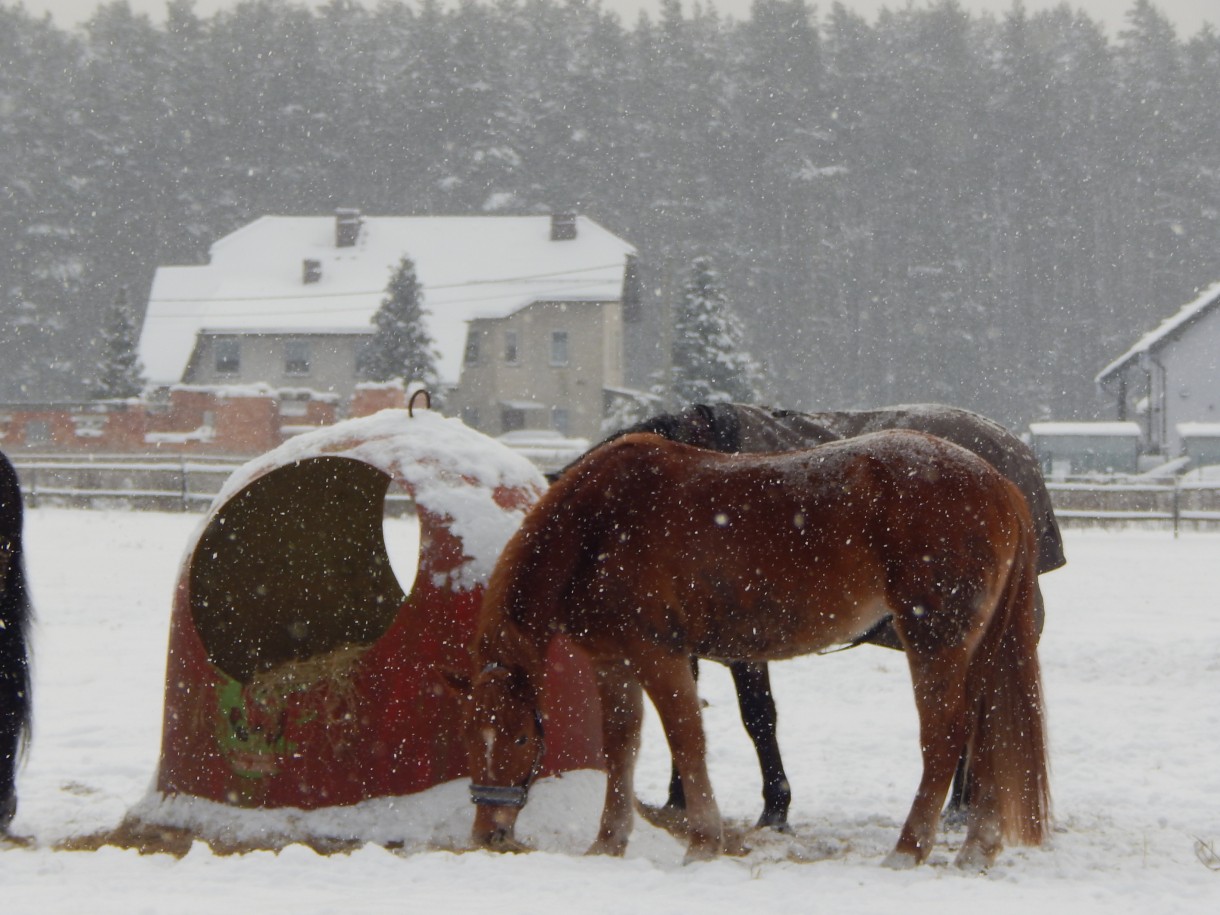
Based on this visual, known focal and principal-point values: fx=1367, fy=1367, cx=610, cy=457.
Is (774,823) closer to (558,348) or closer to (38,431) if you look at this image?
(38,431)

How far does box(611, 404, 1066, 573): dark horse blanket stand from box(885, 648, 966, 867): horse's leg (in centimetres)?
134

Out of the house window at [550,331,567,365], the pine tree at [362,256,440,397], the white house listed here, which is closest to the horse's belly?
the pine tree at [362,256,440,397]

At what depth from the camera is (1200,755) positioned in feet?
22.6

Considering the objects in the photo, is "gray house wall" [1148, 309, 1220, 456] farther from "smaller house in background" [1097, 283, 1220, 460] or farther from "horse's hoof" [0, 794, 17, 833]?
"horse's hoof" [0, 794, 17, 833]

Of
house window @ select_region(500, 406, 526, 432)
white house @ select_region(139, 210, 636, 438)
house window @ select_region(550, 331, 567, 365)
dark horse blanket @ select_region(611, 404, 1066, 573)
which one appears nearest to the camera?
dark horse blanket @ select_region(611, 404, 1066, 573)

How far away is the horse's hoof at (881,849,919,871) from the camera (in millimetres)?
4555

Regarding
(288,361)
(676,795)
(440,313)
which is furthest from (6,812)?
(288,361)

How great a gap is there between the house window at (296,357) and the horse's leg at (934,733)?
1674 inches

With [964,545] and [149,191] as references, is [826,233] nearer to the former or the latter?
[149,191]

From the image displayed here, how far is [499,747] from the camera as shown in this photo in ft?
14.8

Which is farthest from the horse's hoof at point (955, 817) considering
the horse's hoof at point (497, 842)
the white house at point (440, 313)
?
the white house at point (440, 313)

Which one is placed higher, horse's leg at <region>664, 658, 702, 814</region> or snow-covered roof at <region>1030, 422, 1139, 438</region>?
snow-covered roof at <region>1030, 422, 1139, 438</region>

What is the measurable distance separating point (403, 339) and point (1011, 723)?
124 feet

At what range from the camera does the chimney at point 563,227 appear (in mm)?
49156
